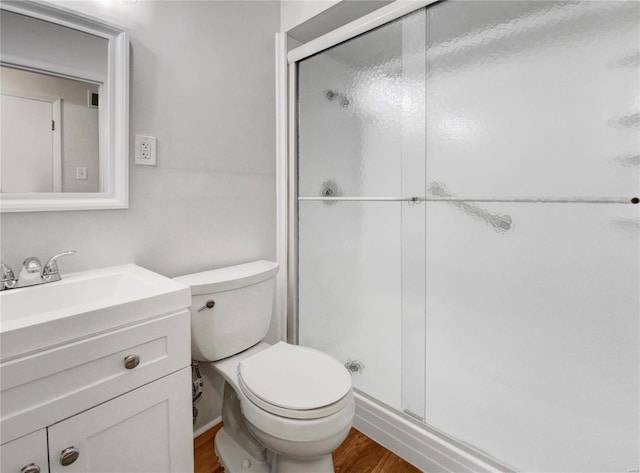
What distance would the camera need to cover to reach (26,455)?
741 mm

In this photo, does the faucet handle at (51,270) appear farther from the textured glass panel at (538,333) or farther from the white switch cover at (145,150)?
the textured glass panel at (538,333)

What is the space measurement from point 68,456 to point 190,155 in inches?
43.3

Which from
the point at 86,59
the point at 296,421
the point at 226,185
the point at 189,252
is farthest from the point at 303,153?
the point at 296,421

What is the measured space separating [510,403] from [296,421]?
1.01 meters

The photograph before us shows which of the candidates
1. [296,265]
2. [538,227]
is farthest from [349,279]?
[538,227]

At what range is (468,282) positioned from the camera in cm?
164

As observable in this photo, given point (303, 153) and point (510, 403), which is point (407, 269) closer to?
point (510, 403)

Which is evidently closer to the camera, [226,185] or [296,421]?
[296,421]

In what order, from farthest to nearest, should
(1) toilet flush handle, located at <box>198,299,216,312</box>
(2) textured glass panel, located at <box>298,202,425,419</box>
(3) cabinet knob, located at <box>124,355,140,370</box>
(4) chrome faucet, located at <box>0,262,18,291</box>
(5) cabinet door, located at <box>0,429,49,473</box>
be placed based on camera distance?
(2) textured glass panel, located at <box>298,202,425,419</box> < (1) toilet flush handle, located at <box>198,299,216,312</box> < (4) chrome faucet, located at <box>0,262,18,291</box> < (3) cabinet knob, located at <box>124,355,140,370</box> < (5) cabinet door, located at <box>0,429,49,473</box>

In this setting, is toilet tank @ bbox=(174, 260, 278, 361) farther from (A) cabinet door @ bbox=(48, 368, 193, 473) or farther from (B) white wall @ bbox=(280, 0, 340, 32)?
(B) white wall @ bbox=(280, 0, 340, 32)

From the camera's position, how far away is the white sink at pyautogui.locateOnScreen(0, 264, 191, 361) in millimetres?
727

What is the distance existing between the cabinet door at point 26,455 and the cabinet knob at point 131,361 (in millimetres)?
201

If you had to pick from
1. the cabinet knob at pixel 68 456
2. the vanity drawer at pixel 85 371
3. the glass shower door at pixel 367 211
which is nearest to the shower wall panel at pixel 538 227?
the glass shower door at pixel 367 211

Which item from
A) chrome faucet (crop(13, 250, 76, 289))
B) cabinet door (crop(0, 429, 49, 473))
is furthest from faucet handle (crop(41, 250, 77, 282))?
cabinet door (crop(0, 429, 49, 473))
